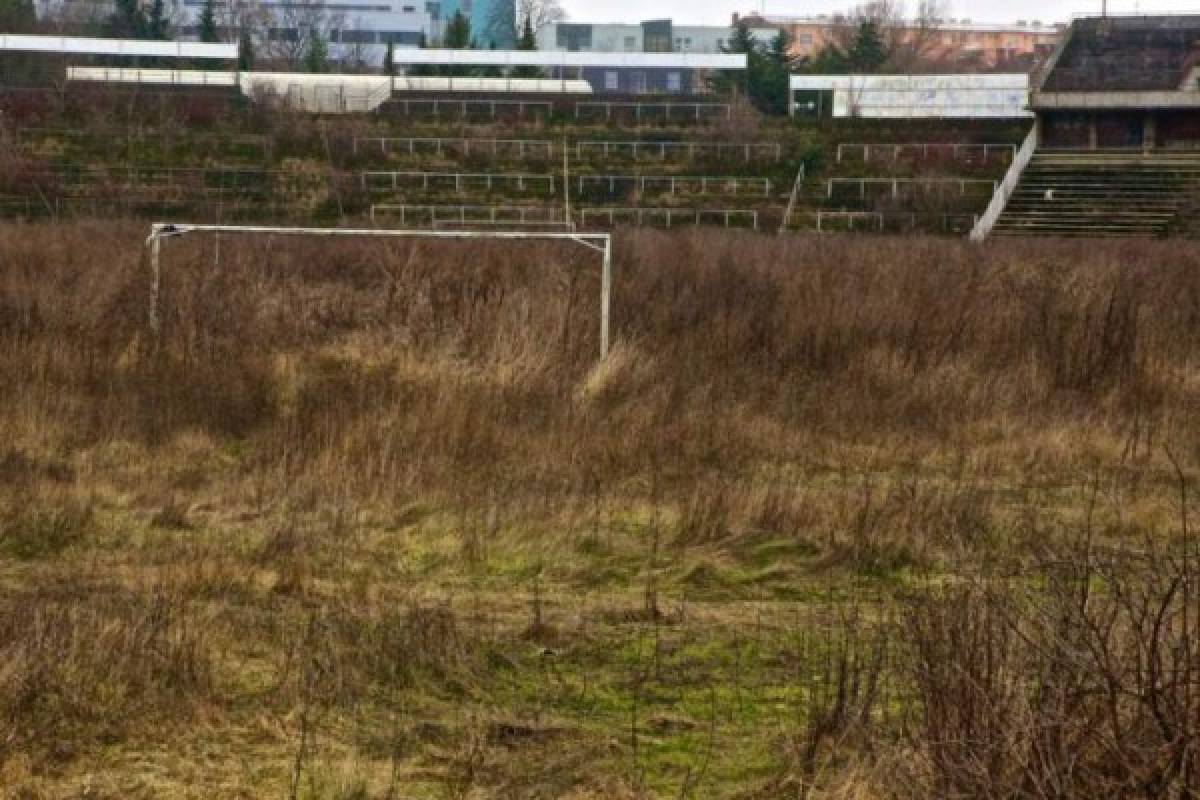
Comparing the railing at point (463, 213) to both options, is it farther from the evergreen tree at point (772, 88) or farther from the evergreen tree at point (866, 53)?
the evergreen tree at point (866, 53)

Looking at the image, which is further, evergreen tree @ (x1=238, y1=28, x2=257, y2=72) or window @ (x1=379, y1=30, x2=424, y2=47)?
window @ (x1=379, y1=30, x2=424, y2=47)

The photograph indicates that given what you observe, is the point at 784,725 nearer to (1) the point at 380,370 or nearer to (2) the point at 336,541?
(2) the point at 336,541

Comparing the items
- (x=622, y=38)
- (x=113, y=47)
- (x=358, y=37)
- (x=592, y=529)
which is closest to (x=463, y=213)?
(x=113, y=47)

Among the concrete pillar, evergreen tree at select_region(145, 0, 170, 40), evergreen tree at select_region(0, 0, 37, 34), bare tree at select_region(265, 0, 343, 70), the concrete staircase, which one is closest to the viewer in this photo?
the concrete staircase

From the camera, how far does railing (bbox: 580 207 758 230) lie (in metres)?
36.8

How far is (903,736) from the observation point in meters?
4.64

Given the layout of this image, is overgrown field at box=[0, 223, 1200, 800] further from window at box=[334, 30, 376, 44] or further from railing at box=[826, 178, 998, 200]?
window at box=[334, 30, 376, 44]

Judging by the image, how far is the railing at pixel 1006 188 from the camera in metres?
36.2

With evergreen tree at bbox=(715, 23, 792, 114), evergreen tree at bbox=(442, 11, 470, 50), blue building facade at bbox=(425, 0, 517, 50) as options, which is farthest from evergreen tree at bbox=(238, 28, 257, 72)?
blue building facade at bbox=(425, 0, 517, 50)

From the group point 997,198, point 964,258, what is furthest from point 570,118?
point 964,258

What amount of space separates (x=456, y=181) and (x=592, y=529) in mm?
32801

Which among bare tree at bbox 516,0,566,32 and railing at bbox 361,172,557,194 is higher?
bare tree at bbox 516,0,566,32

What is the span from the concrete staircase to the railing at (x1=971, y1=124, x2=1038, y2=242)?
6.1 inches

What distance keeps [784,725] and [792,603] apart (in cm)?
189
